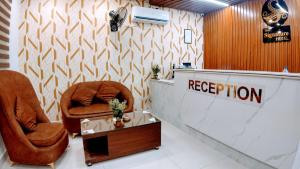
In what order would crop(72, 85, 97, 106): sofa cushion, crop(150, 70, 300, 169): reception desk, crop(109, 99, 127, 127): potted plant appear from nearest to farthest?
crop(150, 70, 300, 169): reception desk → crop(109, 99, 127, 127): potted plant → crop(72, 85, 97, 106): sofa cushion

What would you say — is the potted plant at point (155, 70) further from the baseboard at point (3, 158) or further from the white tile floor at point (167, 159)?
the baseboard at point (3, 158)

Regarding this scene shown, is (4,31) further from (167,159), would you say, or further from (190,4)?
(190,4)

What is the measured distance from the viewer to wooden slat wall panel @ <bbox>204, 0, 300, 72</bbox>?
347 cm

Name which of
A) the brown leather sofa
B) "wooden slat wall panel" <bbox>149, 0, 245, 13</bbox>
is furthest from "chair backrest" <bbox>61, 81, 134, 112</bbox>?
"wooden slat wall panel" <bbox>149, 0, 245, 13</bbox>

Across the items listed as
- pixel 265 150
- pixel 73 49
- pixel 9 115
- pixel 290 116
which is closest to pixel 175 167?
pixel 265 150

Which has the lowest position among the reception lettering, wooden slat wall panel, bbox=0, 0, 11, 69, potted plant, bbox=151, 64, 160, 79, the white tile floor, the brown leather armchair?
the white tile floor

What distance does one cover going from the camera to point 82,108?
3441 millimetres

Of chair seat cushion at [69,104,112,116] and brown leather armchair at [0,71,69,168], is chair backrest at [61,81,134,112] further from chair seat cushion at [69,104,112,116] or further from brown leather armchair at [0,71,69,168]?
brown leather armchair at [0,71,69,168]

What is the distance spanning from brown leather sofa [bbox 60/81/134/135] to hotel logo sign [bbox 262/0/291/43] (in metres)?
3.22

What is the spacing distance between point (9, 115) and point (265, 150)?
9.80 ft

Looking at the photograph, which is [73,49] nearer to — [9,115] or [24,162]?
[9,115]

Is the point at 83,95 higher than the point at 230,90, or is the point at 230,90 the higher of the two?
the point at 230,90

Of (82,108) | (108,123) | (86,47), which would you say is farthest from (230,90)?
(86,47)

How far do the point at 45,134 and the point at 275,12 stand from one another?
4.62 meters
